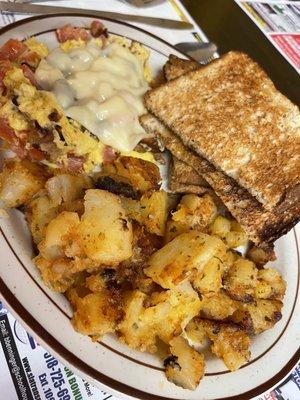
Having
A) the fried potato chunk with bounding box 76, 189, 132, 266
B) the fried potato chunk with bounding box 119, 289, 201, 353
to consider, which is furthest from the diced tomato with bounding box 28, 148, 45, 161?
the fried potato chunk with bounding box 119, 289, 201, 353

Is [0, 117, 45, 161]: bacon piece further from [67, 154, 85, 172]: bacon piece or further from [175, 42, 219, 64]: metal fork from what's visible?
[175, 42, 219, 64]: metal fork

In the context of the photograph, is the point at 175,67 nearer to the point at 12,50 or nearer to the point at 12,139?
the point at 12,50

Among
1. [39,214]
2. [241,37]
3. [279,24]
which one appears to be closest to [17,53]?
[39,214]

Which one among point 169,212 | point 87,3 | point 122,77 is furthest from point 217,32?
point 169,212

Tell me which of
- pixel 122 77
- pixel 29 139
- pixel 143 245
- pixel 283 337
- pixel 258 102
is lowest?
pixel 283 337

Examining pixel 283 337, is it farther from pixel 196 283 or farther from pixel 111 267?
pixel 111 267
